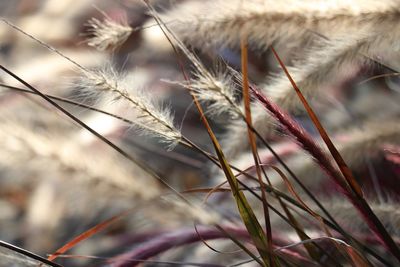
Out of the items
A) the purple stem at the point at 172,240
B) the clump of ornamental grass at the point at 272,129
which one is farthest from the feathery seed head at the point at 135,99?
the purple stem at the point at 172,240

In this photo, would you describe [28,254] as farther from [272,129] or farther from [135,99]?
[272,129]

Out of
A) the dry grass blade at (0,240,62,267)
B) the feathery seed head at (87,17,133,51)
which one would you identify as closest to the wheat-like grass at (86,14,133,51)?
the feathery seed head at (87,17,133,51)

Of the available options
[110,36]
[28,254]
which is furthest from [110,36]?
[28,254]

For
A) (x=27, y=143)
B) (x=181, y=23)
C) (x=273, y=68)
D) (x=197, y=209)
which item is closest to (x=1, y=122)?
(x=27, y=143)

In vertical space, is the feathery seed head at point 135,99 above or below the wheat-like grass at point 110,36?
below

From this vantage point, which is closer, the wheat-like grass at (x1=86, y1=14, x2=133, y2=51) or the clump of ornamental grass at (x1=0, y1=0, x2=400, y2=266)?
the clump of ornamental grass at (x1=0, y1=0, x2=400, y2=266)

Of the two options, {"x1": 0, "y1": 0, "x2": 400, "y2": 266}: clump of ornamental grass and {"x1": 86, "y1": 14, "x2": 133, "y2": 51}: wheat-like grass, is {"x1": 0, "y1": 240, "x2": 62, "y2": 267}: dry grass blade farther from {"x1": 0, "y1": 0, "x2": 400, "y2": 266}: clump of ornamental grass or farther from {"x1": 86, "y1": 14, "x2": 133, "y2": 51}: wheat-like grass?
{"x1": 86, "y1": 14, "x2": 133, "y2": 51}: wheat-like grass

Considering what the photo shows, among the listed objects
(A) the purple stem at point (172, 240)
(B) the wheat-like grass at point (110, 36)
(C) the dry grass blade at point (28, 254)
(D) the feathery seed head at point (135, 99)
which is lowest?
(C) the dry grass blade at point (28, 254)

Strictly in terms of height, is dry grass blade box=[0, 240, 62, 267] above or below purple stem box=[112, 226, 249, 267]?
below

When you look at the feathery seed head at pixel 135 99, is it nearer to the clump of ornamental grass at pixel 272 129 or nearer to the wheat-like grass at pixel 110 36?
the clump of ornamental grass at pixel 272 129
